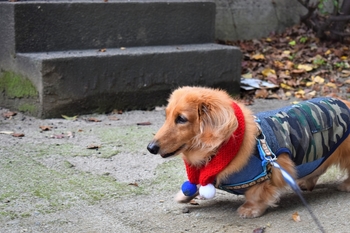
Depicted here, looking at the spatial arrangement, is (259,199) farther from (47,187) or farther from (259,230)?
(47,187)

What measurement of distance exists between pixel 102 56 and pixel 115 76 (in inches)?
9.9

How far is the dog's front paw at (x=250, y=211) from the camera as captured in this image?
129 inches

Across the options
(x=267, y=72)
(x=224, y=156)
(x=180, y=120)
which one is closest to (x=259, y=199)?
(x=224, y=156)

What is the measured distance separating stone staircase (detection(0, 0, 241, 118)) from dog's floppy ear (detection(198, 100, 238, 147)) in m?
2.63

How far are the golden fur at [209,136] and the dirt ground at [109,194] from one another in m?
0.15

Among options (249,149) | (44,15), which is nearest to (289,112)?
(249,149)

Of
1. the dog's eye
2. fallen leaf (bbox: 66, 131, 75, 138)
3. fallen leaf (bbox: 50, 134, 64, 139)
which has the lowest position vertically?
fallen leaf (bbox: 66, 131, 75, 138)

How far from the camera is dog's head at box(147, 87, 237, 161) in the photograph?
10.1 feet

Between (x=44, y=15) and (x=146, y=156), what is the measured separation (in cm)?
198

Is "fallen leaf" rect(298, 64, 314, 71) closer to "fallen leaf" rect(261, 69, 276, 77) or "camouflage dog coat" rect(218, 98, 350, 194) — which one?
"fallen leaf" rect(261, 69, 276, 77)

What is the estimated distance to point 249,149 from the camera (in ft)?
10.4

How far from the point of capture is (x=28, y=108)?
5594mm

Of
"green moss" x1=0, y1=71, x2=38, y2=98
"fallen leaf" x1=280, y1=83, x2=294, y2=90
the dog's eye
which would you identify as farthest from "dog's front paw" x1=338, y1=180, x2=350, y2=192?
"fallen leaf" x1=280, y1=83, x2=294, y2=90

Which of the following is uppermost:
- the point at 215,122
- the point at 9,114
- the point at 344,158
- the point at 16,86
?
the point at 215,122
